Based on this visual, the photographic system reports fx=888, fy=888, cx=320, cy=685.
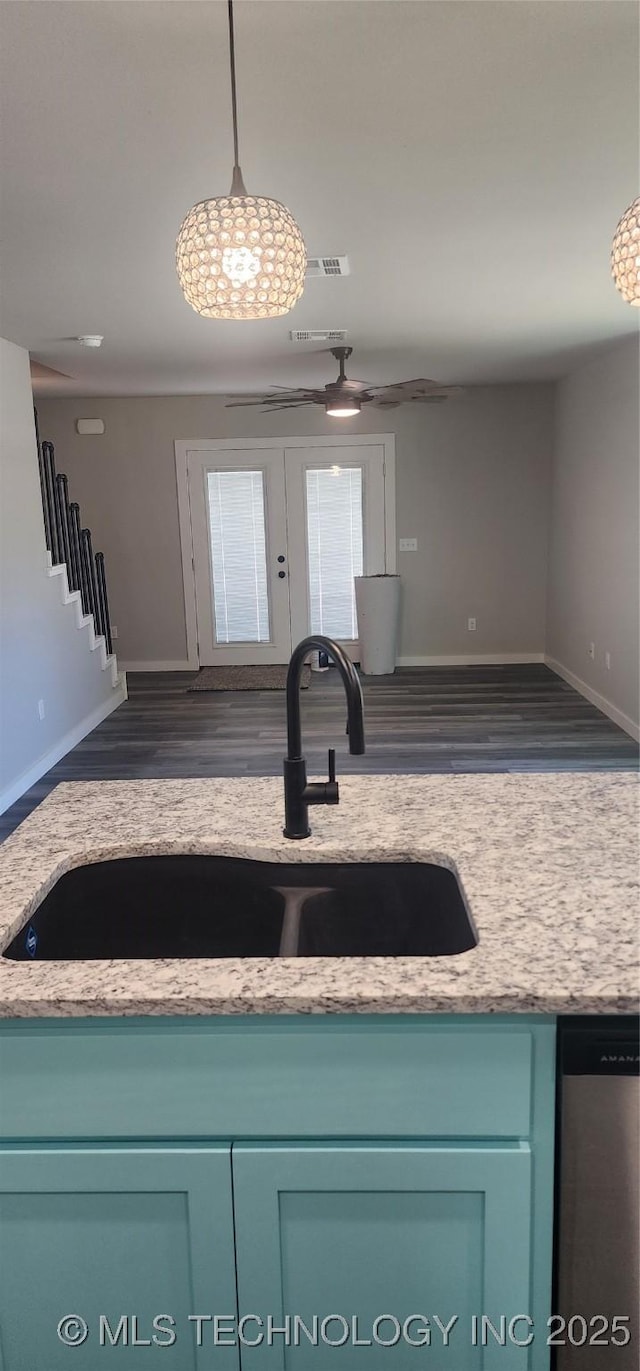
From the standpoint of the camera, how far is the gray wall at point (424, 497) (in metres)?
7.95

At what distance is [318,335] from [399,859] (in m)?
4.27

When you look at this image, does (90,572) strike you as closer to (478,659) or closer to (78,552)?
(78,552)

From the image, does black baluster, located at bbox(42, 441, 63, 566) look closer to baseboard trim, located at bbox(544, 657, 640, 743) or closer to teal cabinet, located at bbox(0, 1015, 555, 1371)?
baseboard trim, located at bbox(544, 657, 640, 743)

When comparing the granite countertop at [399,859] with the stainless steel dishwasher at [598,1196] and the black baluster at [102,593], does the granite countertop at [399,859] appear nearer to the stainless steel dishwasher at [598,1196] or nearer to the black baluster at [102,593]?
the stainless steel dishwasher at [598,1196]

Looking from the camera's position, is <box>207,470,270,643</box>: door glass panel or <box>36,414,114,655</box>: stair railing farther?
<box>207,470,270,643</box>: door glass panel

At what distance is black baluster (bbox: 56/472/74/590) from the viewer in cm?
608

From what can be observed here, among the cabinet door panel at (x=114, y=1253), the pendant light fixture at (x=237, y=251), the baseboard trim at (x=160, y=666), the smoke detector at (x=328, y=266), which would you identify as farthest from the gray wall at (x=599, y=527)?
the cabinet door panel at (x=114, y=1253)

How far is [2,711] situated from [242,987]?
4.04 metres

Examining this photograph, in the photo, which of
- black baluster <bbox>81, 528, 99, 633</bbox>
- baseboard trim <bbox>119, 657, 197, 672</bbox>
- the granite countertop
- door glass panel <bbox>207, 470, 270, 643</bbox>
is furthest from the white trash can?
the granite countertop

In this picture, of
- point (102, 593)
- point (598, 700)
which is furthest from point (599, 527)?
point (102, 593)

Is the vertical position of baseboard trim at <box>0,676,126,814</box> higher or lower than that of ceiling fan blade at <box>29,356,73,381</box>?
lower

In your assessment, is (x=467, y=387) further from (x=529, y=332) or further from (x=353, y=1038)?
(x=353, y=1038)

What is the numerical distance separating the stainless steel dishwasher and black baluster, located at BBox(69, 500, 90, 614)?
5.70 m

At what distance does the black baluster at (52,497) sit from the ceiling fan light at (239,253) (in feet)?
14.1
